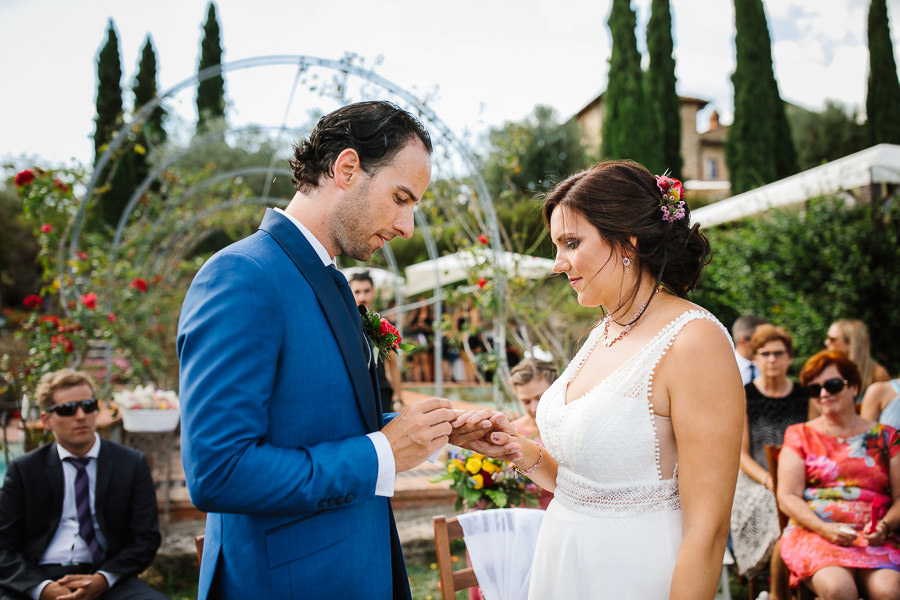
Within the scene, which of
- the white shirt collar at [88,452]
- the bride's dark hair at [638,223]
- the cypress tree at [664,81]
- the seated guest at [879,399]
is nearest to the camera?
the bride's dark hair at [638,223]

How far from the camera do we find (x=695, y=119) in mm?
34188

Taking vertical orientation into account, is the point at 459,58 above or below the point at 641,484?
above

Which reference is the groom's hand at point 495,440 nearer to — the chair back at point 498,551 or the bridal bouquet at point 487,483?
the chair back at point 498,551

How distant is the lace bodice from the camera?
1.75 m

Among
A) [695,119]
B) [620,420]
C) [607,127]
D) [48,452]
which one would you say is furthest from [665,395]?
[695,119]

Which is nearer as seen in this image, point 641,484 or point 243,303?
point 243,303

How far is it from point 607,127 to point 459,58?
13.8 m

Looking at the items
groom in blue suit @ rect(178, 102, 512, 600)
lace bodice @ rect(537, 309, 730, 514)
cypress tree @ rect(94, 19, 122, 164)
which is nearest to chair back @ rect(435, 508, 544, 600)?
lace bodice @ rect(537, 309, 730, 514)

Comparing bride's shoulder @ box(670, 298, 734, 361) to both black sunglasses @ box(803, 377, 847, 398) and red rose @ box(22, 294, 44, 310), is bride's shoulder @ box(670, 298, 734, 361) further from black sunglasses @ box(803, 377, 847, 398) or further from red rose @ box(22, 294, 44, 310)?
red rose @ box(22, 294, 44, 310)

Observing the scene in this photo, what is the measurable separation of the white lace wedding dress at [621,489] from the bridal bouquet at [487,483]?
4.02 feet

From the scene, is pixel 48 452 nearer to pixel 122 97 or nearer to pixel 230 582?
pixel 230 582

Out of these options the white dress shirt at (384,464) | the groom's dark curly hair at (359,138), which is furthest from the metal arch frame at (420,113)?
the white dress shirt at (384,464)

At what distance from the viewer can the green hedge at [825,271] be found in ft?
22.8

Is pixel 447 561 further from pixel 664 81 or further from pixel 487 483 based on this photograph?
pixel 664 81
